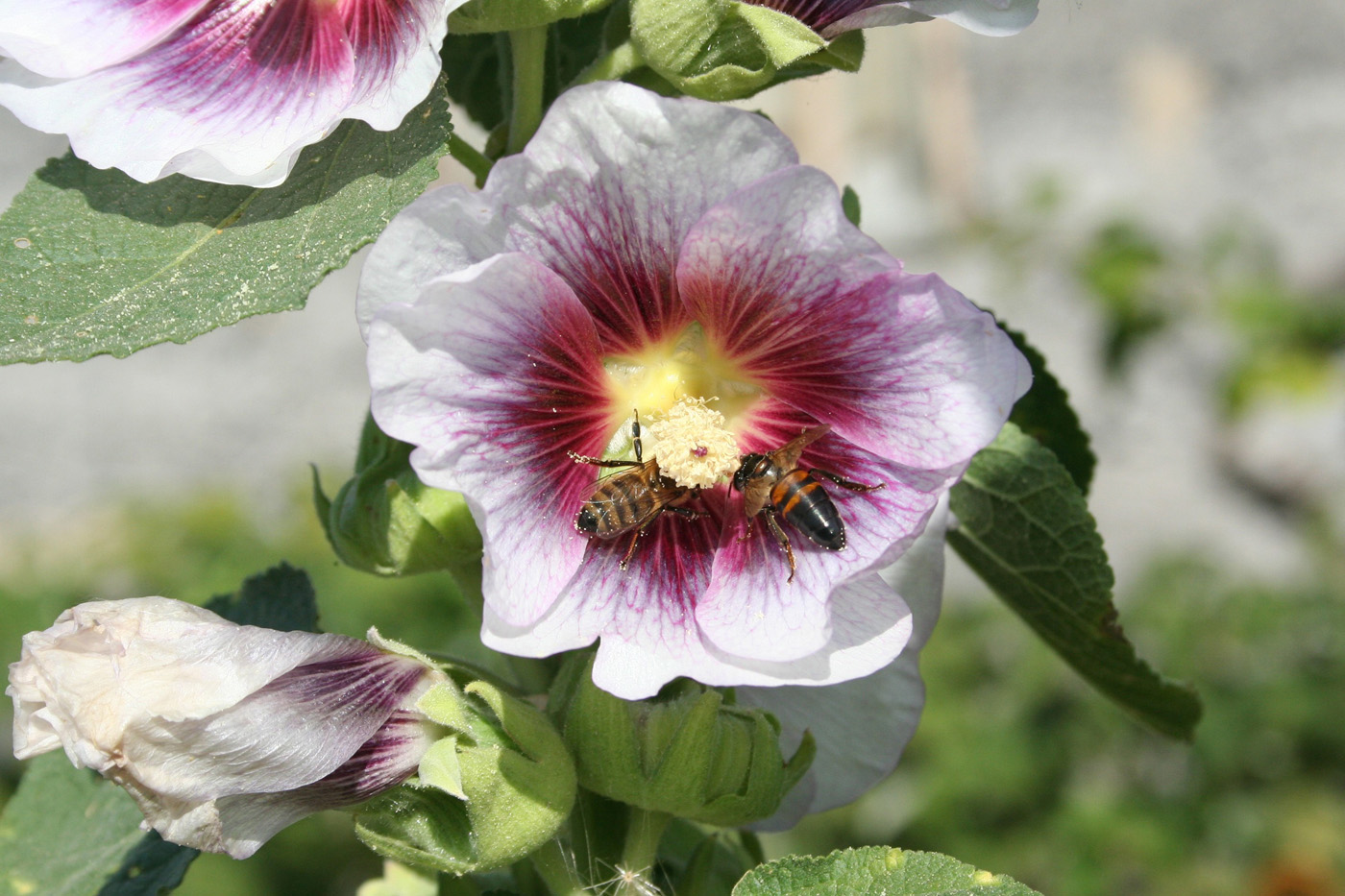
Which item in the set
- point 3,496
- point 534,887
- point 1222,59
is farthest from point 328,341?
point 534,887

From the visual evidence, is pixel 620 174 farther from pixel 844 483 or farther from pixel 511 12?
pixel 844 483

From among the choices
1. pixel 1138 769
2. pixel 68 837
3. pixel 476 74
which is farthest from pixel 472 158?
pixel 1138 769

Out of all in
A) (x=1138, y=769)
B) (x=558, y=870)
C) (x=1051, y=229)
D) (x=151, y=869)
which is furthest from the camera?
(x=1051, y=229)

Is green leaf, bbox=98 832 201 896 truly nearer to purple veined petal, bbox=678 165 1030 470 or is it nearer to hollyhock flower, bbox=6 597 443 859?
hollyhock flower, bbox=6 597 443 859

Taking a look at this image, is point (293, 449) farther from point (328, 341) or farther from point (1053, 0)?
point (1053, 0)

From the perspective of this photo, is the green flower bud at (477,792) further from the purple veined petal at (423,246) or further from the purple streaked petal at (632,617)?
the purple veined petal at (423,246)

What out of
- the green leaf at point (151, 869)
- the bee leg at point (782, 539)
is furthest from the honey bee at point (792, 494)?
the green leaf at point (151, 869)
